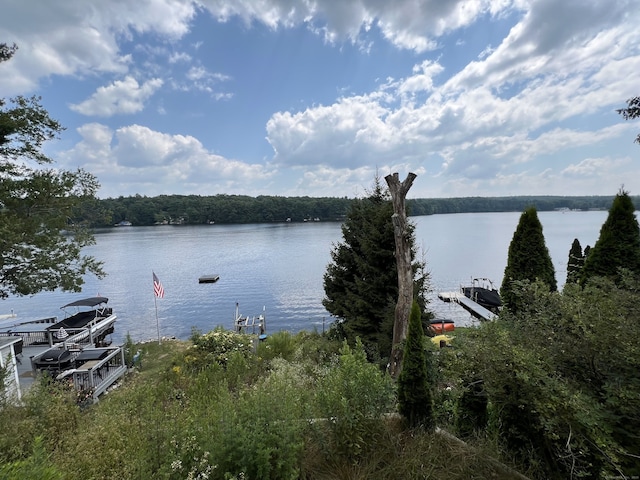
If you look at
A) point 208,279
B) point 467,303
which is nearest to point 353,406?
point 467,303

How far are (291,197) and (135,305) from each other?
291 feet

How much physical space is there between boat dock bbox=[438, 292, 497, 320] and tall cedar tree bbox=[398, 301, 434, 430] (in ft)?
61.1

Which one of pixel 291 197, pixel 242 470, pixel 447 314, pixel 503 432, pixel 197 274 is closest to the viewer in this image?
pixel 242 470

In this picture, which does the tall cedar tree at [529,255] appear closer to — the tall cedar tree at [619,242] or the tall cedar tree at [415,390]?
the tall cedar tree at [619,242]

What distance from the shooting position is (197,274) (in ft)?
128

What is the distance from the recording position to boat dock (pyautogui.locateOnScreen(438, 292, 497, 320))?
69.8 ft

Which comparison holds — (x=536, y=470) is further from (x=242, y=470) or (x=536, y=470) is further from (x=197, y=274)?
(x=197, y=274)

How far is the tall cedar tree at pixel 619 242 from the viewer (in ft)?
24.9

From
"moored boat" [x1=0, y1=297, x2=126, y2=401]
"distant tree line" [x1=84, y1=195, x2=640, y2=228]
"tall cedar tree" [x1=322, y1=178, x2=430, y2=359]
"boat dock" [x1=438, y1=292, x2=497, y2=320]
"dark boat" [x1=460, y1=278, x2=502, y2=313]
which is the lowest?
"boat dock" [x1=438, y1=292, x2=497, y2=320]

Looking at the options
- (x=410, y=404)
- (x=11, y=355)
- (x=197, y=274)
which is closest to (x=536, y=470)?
(x=410, y=404)

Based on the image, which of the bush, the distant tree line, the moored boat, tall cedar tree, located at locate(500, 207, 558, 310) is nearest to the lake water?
tall cedar tree, located at locate(500, 207, 558, 310)

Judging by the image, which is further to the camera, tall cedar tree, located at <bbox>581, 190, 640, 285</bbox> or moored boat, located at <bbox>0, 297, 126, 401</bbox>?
moored boat, located at <bbox>0, 297, 126, 401</bbox>

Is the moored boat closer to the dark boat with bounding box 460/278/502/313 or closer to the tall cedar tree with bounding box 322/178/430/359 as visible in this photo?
the tall cedar tree with bounding box 322/178/430/359

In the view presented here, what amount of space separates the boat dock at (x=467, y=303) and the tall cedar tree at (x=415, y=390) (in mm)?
18624
